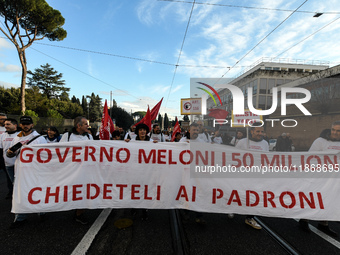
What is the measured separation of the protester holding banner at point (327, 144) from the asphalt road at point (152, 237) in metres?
0.14

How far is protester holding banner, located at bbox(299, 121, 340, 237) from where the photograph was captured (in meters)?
2.98

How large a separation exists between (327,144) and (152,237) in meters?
3.49

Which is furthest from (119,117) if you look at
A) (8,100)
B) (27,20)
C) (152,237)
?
(152,237)

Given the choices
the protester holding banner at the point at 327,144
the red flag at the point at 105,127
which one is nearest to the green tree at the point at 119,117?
the red flag at the point at 105,127

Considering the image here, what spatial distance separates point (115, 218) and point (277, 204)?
282 centimetres

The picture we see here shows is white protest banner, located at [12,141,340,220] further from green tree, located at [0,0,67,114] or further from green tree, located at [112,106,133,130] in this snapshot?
green tree, located at [112,106,133,130]

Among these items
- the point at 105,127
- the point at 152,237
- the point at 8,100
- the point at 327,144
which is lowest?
the point at 152,237

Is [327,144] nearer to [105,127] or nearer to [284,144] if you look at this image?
[105,127]

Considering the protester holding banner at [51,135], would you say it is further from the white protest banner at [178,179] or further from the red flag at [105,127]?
the white protest banner at [178,179]

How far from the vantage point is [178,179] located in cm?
307

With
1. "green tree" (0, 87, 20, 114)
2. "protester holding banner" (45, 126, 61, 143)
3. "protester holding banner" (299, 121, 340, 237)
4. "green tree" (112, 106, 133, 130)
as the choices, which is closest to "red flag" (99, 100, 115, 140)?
"protester holding banner" (45, 126, 61, 143)

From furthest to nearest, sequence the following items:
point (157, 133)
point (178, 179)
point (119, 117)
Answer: point (119, 117), point (157, 133), point (178, 179)

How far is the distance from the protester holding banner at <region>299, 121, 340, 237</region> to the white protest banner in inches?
12.2

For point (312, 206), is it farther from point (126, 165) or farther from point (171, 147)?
point (126, 165)
